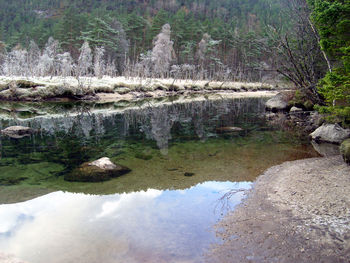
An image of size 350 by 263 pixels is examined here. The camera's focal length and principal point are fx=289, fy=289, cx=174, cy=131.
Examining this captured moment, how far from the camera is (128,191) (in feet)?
29.6

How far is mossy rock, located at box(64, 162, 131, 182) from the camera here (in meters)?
10.0

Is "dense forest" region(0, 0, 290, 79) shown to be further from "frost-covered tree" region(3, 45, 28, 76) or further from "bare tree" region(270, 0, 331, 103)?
"bare tree" region(270, 0, 331, 103)

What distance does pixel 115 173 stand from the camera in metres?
10.4

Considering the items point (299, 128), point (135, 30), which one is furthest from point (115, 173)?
point (135, 30)

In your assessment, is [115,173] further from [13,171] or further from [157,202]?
[13,171]

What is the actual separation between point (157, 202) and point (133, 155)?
17.5 ft

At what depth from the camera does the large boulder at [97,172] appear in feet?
32.9

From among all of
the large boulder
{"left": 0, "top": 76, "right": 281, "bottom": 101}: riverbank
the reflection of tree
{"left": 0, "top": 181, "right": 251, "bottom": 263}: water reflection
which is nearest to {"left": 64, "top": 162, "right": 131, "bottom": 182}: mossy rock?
the large boulder

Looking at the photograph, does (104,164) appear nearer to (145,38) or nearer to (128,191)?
(128,191)

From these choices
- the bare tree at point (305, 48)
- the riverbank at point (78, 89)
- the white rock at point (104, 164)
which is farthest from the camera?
the riverbank at point (78, 89)

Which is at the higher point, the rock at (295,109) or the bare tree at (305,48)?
the bare tree at (305,48)

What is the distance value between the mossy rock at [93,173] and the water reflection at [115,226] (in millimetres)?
1175

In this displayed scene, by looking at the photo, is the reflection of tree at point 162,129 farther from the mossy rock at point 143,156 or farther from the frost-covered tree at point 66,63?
the frost-covered tree at point 66,63

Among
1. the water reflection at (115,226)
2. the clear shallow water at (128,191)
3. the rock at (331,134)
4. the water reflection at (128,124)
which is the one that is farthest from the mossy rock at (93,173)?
the rock at (331,134)
